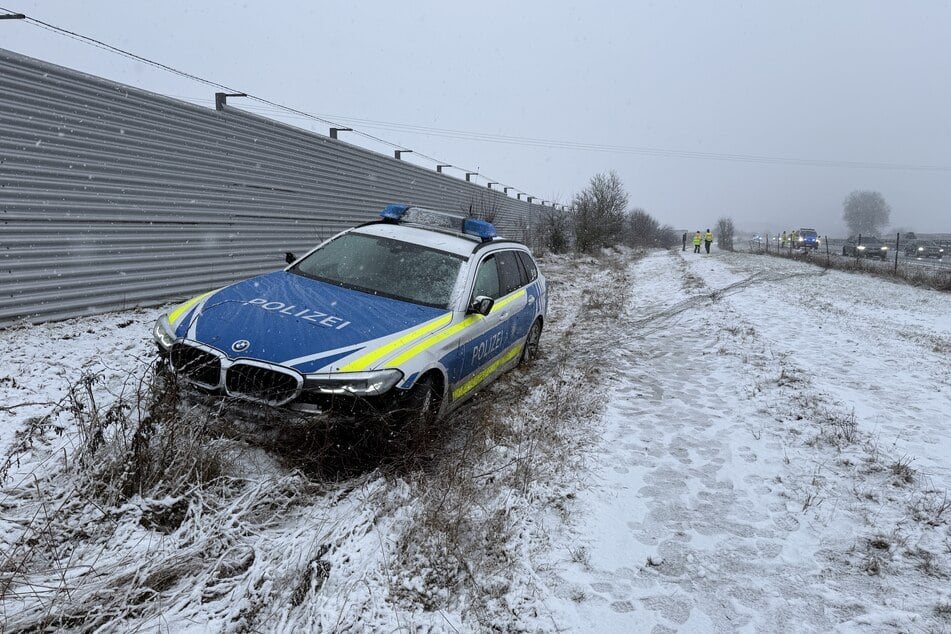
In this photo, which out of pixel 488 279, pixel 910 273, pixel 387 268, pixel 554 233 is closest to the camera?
pixel 387 268

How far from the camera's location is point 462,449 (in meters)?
3.99

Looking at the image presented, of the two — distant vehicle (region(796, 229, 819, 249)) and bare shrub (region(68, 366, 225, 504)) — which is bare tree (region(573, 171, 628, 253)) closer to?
distant vehicle (region(796, 229, 819, 249))

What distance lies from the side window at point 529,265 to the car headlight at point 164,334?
391 centimetres

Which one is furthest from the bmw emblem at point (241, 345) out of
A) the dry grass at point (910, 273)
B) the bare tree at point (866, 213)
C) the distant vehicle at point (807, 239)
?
the bare tree at point (866, 213)

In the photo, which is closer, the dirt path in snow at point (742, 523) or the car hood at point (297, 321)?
the dirt path in snow at point (742, 523)

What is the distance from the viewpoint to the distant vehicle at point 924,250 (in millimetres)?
35819

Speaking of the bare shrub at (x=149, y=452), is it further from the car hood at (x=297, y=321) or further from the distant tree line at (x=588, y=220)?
the distant tree line at (x=588, y=220)

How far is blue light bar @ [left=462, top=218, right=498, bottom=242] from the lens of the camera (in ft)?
18.9

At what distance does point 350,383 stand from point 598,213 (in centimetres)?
3405

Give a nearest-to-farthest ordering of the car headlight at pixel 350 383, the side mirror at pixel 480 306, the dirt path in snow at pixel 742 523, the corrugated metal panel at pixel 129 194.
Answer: the dirt path in snow at pixel 742 523 → the car headlight at pixel 350 383 → the side mirror at pixel 480 306 → the corrugated metal panel at pixel 129 194

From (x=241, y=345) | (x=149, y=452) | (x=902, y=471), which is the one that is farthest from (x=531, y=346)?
(x=149, y=452)

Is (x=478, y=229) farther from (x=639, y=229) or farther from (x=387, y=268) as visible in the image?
(x=639, y=229)

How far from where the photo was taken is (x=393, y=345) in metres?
3.50

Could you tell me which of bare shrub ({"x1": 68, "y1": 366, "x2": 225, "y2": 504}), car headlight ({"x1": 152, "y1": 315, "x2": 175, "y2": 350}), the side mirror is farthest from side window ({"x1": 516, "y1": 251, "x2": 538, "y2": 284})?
bare shrub ({"x1": 68, "y1": 366, "x2": 225, "y2": 504})
